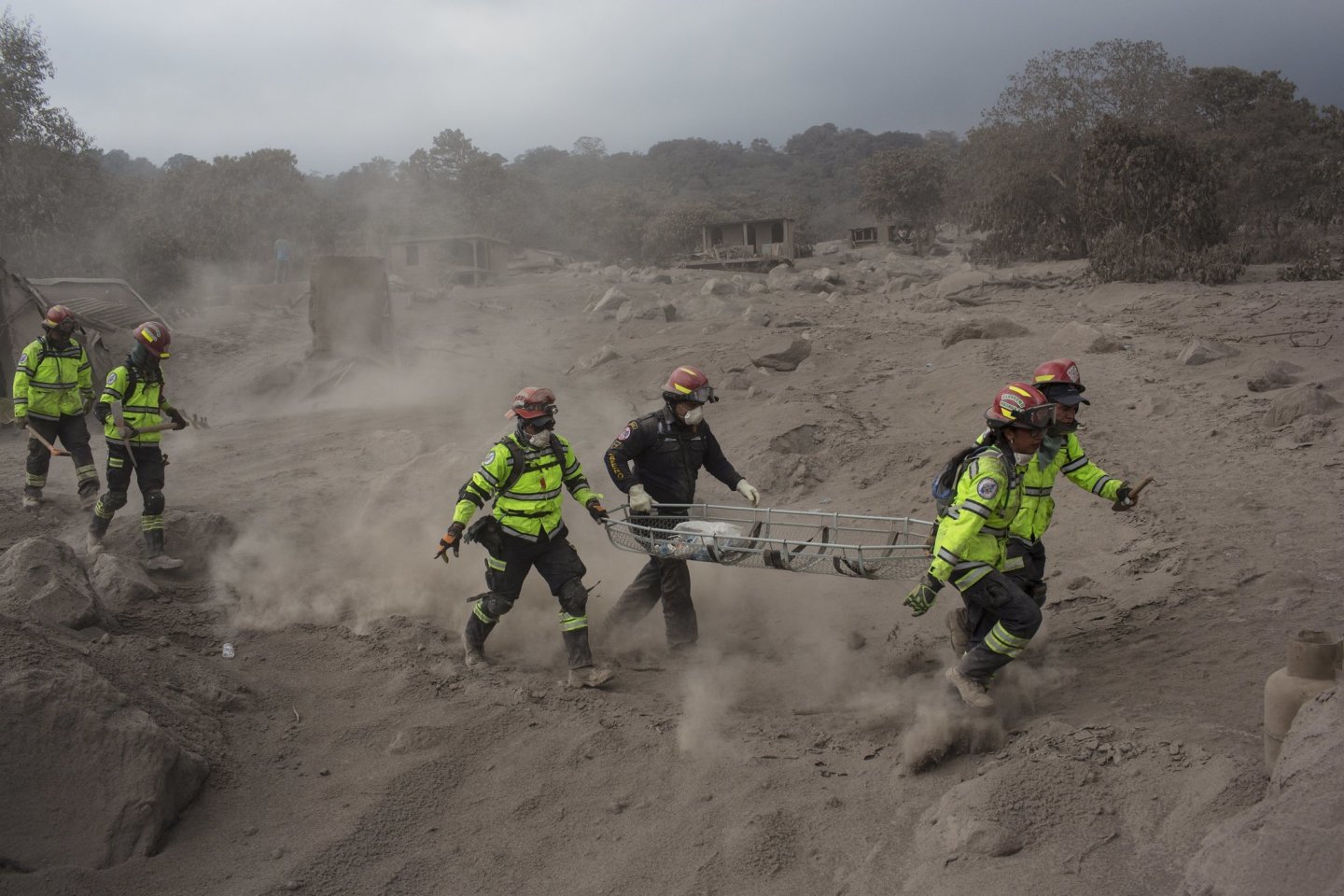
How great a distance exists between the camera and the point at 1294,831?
333 centimetres

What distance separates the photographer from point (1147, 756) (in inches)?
177

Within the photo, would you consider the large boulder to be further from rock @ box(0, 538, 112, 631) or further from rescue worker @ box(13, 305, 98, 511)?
rescue worker @ box(13, 305, 98, 511)

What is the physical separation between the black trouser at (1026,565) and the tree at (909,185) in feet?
132

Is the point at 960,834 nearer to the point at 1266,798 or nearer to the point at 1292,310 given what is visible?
the point at 1266,798

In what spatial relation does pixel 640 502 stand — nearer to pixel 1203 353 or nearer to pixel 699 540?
pixel 699 540

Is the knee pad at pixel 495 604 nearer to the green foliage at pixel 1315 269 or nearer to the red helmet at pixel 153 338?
the red helmet at pixel 153 338

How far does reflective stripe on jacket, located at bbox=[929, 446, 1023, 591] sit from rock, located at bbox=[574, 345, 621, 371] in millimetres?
12710

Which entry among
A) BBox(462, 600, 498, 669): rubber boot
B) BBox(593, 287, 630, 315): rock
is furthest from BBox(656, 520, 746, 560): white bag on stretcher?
BBox(593, 287, 630, 315): rock

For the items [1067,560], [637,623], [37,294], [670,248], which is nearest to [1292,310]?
[1067,560]

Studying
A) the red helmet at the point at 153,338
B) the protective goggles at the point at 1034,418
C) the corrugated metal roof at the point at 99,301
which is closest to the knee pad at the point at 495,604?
the protective goggles at the point at 1034,418

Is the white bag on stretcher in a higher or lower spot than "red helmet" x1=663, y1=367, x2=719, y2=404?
lower

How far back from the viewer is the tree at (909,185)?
148 feet

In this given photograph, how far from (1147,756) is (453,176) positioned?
59142mm

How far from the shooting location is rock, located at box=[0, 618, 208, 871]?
4543 mm
